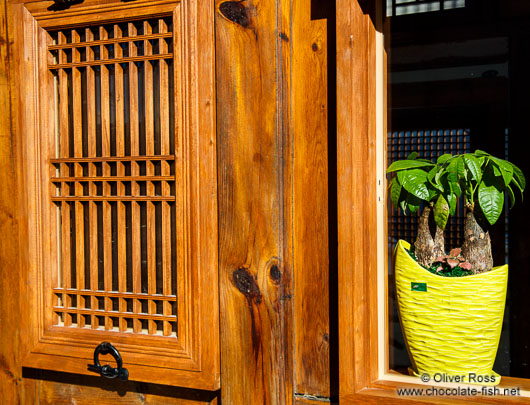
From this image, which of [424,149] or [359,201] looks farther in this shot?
[424,149]

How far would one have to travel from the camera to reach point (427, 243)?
1794 mm

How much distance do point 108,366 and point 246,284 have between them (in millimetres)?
647

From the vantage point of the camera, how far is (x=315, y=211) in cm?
188

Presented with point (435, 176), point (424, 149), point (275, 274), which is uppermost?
point (424, 149)

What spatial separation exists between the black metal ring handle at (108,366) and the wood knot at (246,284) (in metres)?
0.55

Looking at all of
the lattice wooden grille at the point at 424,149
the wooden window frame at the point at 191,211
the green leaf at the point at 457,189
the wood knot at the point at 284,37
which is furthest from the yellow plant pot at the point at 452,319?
the lattice wooden grille at the point at 424,149

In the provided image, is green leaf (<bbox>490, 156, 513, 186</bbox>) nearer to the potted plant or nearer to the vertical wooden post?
the potted plant

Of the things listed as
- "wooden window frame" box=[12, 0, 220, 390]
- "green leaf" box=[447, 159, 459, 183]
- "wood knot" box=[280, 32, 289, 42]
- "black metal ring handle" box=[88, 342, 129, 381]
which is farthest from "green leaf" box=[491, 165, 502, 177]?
"black metal ring handle" box=[88, 342, 129, 381]

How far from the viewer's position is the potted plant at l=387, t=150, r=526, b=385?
5.50 ft

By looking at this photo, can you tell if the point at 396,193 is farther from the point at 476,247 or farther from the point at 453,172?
the point at 476,247

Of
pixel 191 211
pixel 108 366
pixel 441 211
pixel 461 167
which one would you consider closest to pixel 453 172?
pixel 461 167

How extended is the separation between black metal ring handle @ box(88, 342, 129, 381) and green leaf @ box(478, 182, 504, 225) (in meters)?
1.41

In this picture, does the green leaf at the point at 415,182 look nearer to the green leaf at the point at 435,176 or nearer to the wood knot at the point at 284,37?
the green leaf at the point at 435,176

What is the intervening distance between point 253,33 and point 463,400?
1398 mm
